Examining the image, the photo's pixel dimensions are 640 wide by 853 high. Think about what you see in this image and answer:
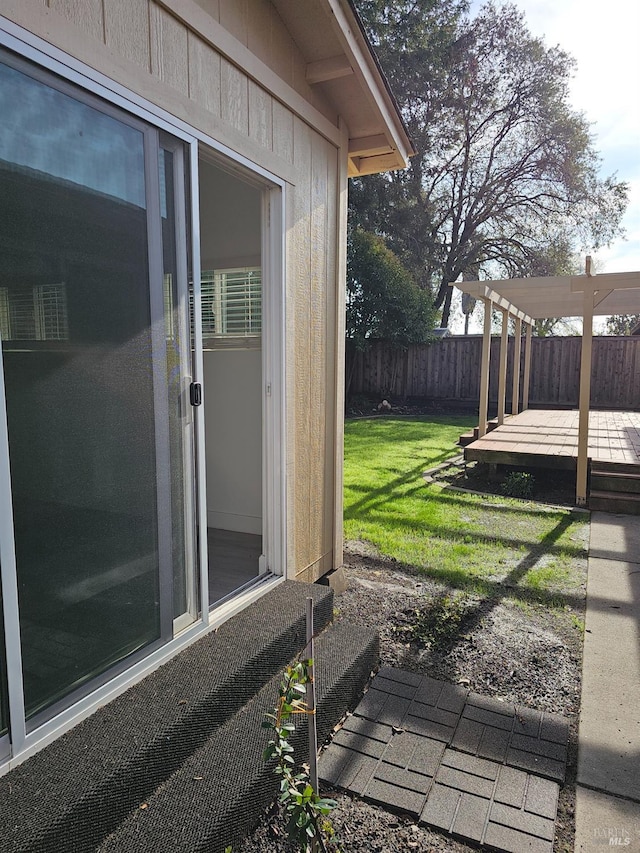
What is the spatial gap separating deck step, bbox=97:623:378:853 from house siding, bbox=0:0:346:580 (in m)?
0.94

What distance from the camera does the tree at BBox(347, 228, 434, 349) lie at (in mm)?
13305

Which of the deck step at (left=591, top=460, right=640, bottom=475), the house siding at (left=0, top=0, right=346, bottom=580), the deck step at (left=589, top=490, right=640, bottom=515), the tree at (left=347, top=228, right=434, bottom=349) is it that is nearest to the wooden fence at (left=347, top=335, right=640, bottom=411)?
the tree at (left=347, top=228, right=434, bottom=349)

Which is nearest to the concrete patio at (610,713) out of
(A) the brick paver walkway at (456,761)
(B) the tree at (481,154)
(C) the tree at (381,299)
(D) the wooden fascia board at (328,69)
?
(A) the brick paver walkway at (456,761)

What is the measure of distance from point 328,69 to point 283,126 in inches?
18.3

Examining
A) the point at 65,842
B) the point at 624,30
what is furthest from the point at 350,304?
the point at 65,842

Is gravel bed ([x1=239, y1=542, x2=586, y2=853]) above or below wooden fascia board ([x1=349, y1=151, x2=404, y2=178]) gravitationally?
below

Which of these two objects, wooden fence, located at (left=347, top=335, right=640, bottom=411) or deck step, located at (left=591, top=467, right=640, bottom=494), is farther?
wooden fence, located at (left=347, top=335, right=640, bottom=411)

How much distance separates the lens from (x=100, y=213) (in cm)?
176

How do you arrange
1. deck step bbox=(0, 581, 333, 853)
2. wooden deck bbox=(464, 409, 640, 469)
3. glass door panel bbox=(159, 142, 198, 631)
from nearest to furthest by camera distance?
deck step bbox=(0, 581, 333, 853)
glass door panel bbox=(159, 142, 198, 631)
wooden deck bbox=(464, 409, 640, 469)

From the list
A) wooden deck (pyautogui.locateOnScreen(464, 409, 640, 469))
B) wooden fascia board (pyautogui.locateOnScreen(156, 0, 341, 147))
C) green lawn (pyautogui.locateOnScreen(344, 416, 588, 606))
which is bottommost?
green lawn (pyautogui.locateOnScreen(344, 416, 588, 606))

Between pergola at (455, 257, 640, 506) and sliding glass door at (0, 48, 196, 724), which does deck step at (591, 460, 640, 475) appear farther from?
sliding glass door at (0, 48, 196, 724)

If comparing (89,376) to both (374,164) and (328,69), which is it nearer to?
(328,69)

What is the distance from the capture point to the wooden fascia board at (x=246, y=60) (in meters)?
2.07

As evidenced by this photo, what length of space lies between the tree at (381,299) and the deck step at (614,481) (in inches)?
319
